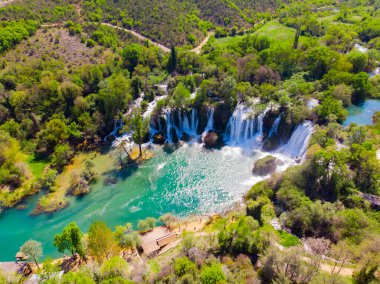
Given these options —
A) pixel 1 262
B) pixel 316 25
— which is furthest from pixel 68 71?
pixel 316 25

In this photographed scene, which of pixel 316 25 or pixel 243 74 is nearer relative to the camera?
pixel 243 74

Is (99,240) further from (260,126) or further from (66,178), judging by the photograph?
(260,126)

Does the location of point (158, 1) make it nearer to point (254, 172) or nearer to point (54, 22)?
point (54, 22)

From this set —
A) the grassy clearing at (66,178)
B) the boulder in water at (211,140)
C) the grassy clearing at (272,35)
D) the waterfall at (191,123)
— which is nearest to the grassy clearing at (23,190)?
the grassy clearing at (66,178)

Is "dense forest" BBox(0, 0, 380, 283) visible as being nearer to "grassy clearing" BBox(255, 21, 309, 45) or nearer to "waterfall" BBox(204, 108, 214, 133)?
"waterfall" BBox(204, 108, 214, 133)

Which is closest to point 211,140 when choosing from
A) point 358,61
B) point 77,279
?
point 77,279

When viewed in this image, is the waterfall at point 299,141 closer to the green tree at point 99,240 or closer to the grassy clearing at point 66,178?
the grassy clearing at point 66,178
